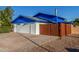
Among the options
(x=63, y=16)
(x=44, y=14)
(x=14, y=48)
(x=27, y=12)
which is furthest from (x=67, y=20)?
(x=14, y=48)

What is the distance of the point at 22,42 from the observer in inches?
400

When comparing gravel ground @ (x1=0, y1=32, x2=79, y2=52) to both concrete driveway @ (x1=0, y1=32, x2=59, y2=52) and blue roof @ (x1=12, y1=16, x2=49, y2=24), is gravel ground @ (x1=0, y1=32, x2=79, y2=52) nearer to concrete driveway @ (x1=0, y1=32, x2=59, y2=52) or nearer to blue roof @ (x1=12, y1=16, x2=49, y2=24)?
concrete driveway @ (x1=0, y1=32, x2=59, y2=52)

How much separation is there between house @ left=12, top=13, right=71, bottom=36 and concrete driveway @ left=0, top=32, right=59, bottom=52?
253 mm

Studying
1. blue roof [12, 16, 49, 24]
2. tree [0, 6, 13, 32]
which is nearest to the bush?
tree [0, 6, 13, 32]

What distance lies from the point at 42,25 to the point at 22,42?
40.2 inches

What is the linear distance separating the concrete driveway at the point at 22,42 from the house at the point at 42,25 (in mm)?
253

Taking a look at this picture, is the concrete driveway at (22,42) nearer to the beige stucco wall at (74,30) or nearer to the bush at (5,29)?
the bush at (5,29)

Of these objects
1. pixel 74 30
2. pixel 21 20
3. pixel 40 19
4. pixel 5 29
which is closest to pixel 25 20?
pixel 21 20

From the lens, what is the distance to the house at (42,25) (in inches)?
397

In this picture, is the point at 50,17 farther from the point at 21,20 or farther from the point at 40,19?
the point at 21,20

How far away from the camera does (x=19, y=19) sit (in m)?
10.1

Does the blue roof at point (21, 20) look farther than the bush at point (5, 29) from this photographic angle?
No

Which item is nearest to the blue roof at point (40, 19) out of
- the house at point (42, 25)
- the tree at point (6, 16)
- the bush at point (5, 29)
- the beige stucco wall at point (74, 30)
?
the house at point (42, 25)

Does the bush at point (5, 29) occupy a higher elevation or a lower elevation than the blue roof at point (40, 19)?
lower
